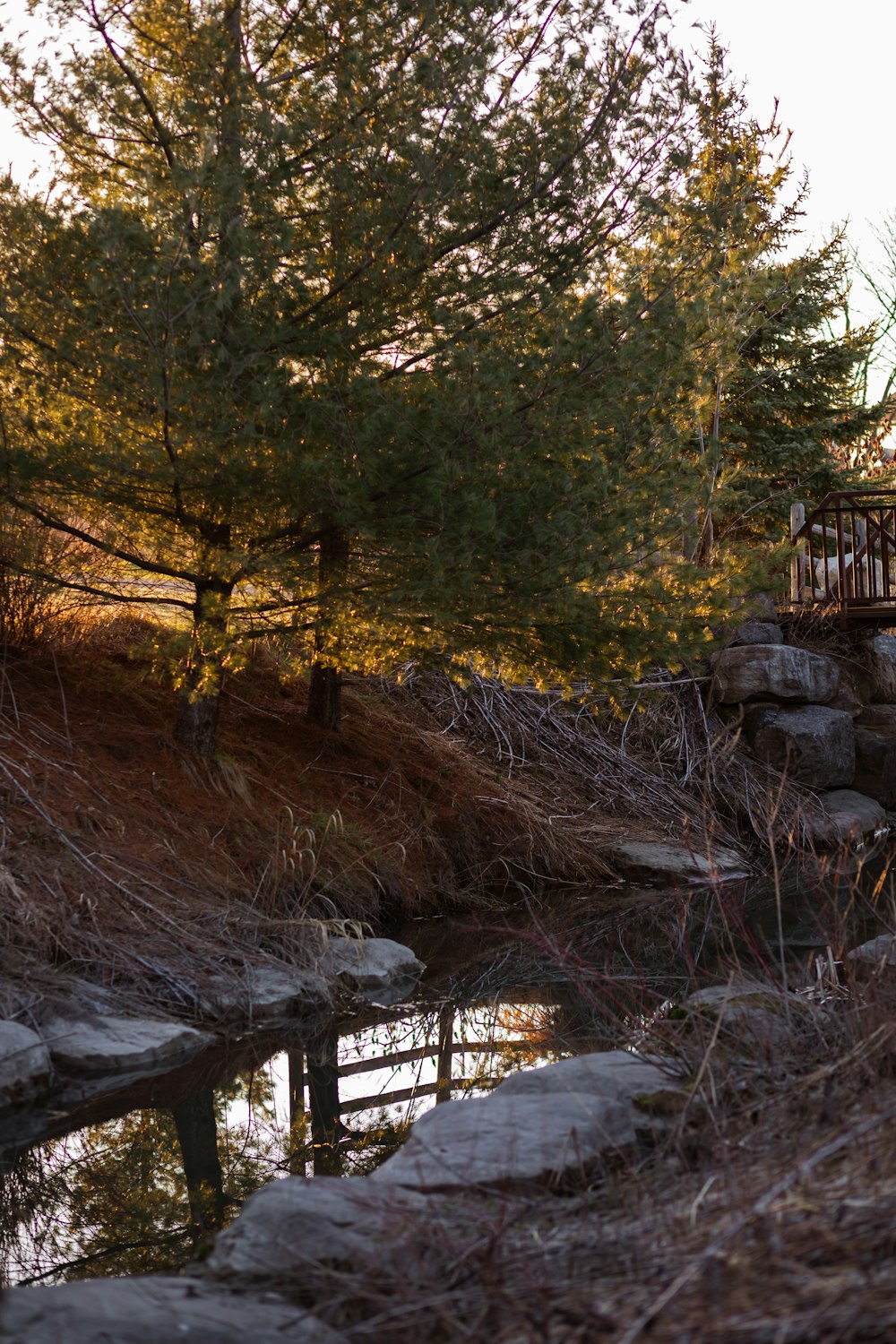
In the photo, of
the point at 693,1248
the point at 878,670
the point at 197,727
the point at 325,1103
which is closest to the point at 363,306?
the point at 197,727

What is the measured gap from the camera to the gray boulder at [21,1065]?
13.8 ft

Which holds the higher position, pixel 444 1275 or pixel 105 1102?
pixel 444 1275

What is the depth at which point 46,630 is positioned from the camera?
7.34 m

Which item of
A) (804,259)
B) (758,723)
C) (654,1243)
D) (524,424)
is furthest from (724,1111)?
(804,259)

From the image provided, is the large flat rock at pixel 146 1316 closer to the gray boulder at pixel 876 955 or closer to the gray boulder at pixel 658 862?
the gray boulder at pixel 876 955

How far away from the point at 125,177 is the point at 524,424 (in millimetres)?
2292

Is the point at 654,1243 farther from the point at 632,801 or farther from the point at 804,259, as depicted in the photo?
the point at 804,259

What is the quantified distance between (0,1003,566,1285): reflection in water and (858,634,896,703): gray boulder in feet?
26.1

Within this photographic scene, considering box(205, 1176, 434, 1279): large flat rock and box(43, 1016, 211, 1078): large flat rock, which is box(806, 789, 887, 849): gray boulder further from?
box(205, 1176, 434, 1279): large flat rock

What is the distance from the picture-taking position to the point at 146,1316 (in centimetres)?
211

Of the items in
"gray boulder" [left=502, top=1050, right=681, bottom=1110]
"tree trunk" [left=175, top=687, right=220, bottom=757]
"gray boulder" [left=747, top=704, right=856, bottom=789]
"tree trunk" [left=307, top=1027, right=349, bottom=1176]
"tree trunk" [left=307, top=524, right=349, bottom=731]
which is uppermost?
"tree trunk" [left=307, top=524, right=349, bottom=731]

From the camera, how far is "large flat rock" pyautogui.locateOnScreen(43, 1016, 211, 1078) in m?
4.50

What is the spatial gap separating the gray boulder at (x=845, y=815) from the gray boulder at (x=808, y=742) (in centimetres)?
18

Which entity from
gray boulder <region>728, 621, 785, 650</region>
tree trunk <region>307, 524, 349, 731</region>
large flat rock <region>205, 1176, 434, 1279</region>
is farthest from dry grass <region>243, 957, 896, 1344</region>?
gray boulder <region>728, 621, 785, 650</region>
